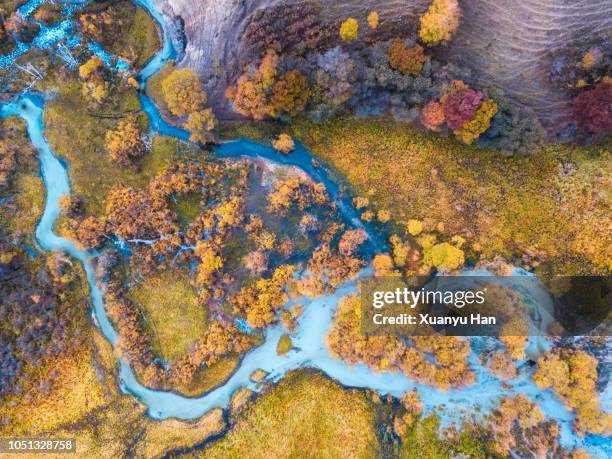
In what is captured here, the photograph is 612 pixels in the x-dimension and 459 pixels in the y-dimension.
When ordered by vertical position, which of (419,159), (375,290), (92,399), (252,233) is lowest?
(92,399)

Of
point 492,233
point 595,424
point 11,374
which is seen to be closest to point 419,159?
point 492,233

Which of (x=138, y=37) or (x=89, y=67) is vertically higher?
(x=138, y=37)

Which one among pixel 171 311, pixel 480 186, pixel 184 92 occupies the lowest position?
pixel 171 311

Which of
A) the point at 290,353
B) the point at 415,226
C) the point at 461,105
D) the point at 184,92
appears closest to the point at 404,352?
the point at 290,353

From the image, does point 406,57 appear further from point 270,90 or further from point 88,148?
point 88,148

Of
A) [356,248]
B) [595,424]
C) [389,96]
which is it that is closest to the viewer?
[595,424]

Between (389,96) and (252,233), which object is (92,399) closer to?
(252,233)
